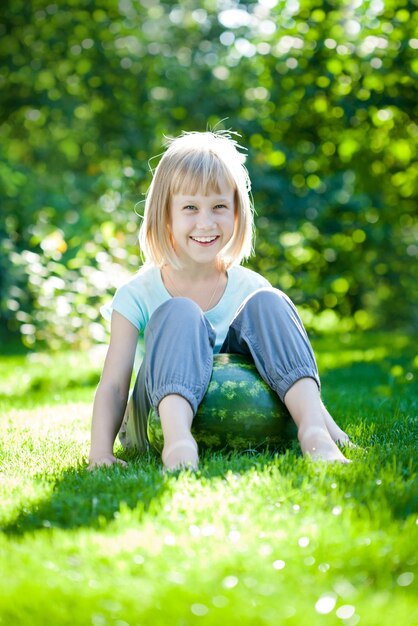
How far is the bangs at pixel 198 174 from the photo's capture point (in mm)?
3756

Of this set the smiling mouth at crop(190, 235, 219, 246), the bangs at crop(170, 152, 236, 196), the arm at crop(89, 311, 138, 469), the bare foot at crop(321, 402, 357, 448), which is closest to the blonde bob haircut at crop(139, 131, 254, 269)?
the bangs at crop(170, 152, 236, 196)

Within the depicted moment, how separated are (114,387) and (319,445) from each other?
0.93 m

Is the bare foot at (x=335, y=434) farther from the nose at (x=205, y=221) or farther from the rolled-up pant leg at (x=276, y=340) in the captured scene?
the nose at (x=205, y=221)

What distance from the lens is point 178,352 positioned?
3.42 metres

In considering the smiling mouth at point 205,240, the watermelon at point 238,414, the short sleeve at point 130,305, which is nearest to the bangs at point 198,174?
the smiling mouth at point 205,240

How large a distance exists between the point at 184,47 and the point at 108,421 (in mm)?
13597

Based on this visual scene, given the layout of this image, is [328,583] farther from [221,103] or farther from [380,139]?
[221,103]

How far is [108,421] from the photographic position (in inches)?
143

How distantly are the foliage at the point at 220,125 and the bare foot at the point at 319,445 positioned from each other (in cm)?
204

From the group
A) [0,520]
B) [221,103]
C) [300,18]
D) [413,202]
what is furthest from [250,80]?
[0,520]

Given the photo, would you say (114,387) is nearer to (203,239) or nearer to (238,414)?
(238,414)

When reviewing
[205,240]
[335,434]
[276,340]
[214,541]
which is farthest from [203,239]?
[214,541]

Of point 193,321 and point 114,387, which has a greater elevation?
point 193,321

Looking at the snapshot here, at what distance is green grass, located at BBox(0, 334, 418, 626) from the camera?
200 cm
